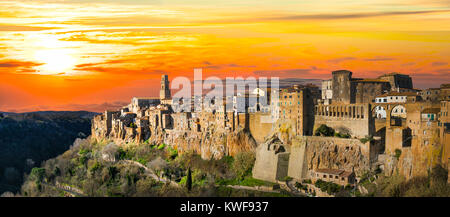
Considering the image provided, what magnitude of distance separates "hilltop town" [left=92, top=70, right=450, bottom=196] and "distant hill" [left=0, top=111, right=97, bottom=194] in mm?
13019

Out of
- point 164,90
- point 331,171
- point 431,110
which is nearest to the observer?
point 431,110

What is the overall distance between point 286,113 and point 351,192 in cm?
523

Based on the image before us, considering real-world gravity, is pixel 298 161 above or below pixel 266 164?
above

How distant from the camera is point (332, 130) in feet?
65.5

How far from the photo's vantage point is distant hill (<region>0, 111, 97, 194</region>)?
34.5 metres

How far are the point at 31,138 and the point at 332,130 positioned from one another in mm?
30289

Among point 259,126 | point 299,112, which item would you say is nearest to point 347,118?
point 299,112

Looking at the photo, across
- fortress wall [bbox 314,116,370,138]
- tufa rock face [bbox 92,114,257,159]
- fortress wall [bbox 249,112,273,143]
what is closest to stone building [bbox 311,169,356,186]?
fortress wall [bbox 314,116,370,138]

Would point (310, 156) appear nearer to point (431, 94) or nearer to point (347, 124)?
point (347, 124)

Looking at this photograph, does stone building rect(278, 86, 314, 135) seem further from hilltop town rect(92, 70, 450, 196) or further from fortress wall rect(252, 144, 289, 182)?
fortress wall rect(252, 144, 289, 182)

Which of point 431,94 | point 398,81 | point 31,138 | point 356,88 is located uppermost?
point 398,81

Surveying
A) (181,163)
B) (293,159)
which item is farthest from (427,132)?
(181,163)
